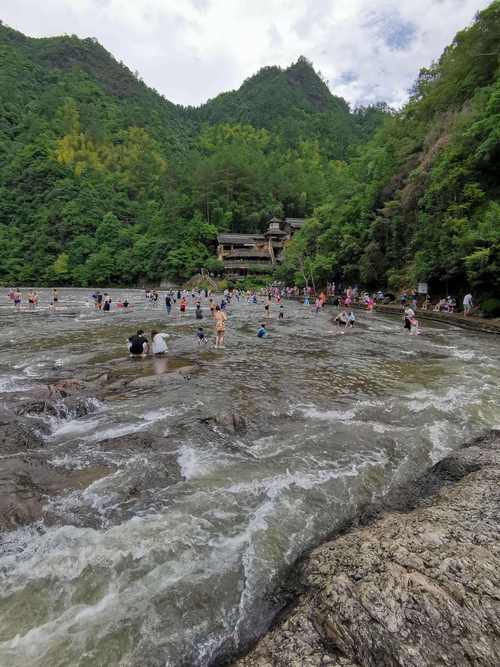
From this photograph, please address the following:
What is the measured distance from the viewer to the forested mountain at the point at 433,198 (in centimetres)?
2173

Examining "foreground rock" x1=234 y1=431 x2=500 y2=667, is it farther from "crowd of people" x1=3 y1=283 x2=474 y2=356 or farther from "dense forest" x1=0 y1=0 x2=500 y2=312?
"dense forest" x1=0 y1=0 x2=500 y2=312

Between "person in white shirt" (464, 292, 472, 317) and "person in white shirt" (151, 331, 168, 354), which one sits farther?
"person in white shirt" (464, 292, 472, 317)

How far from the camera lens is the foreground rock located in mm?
2455

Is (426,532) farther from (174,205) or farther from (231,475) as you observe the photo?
(174,205)

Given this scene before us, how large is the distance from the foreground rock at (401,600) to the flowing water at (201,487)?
633 millimetres

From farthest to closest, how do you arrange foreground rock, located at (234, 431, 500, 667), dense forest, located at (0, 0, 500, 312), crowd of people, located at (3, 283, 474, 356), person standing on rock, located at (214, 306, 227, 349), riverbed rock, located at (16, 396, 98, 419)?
dense forest, located at (0, 0, 500, 312) < person standing on rock, located at (214, 306, 227, 349) < crowd of people, located at (3, 283, 474, 356) < riverbed rock, located at (16, 396, 98, 419) < foreground rock, located at (234, 431, 500, 667)

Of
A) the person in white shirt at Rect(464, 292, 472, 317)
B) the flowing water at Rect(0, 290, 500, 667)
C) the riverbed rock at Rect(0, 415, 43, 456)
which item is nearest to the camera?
the flowing water at Rect(0, 290, 500, 667)

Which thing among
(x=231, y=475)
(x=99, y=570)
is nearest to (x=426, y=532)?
(x=231, y=475)

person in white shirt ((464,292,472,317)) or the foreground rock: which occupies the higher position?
person in white shirt ((464,292,472,317))

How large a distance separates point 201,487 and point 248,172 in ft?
278

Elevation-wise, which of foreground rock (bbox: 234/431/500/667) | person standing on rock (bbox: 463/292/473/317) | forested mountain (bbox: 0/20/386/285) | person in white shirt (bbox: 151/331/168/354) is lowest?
foreground rock (bbox: 234/431/500/667)

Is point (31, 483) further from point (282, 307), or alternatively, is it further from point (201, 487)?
point (282, 307)

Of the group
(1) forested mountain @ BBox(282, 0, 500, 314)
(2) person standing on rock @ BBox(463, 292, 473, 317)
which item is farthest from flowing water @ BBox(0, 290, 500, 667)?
(1) forested mountain @ BBox(282, 0, 500, 314)

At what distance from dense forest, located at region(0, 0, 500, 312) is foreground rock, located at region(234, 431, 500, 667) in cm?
1909
